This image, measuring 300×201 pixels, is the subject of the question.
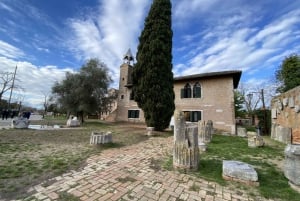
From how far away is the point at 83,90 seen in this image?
60.3 feet

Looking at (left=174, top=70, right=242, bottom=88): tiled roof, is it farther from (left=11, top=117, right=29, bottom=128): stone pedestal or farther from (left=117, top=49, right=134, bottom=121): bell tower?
(left=11, top=117, right=29, bottom=128): stone pedestal

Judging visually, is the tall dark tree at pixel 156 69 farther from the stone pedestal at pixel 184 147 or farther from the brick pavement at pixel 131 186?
the brick pavement at pixel 131 186

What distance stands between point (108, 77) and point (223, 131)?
50.5ft

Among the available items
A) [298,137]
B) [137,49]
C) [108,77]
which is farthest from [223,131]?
[108,77]

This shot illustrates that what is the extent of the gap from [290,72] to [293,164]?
1746 centimetres

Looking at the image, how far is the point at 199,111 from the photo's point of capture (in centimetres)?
1666

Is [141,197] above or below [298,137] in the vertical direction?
below

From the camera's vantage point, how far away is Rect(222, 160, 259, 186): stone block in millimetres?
3301

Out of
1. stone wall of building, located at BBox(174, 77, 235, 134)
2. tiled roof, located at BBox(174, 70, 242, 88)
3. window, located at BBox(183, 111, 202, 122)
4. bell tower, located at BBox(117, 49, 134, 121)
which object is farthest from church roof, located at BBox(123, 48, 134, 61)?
window, located at BBox(183, 111, 202, 122)

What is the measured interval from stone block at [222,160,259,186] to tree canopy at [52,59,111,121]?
56.8 ft

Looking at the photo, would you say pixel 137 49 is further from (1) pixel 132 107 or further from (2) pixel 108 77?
(1) pixel 132 107

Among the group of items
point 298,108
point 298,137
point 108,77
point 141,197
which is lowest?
point 141,197

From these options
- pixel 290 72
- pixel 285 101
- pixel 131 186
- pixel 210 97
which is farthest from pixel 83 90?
pixel 290 72

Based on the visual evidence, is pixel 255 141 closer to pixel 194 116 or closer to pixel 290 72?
pixel 194 116
